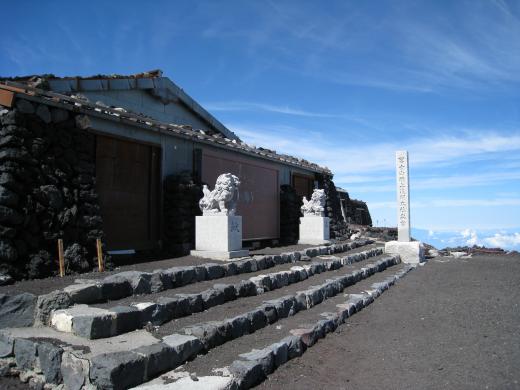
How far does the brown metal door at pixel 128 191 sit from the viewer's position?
8406 millimetres

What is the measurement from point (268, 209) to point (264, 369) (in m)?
10.1

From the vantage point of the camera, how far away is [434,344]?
596 cm

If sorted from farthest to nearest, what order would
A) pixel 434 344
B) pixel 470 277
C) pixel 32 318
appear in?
pixel 470 277 → pixel 434 344 → pixel 32 318

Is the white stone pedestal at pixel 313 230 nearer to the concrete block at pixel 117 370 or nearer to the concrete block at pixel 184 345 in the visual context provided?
the concrete block at pixel 184 345

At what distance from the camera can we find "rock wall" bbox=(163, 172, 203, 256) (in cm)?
967

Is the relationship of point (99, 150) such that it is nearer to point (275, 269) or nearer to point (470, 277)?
point (275, 269)

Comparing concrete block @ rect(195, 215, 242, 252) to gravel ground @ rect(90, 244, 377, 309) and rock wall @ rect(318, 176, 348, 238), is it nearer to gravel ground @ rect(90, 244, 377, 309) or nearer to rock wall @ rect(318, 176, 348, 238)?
gravel ground @ rect(90, 244, 377, 309)

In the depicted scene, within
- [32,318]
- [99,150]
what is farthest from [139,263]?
[32,318]

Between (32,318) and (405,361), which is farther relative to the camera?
(405,361)

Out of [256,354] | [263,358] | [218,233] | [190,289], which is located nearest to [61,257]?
[190,289]

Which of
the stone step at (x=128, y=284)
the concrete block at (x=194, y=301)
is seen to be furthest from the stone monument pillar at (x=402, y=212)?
the concrete block at (x=194, y=301)

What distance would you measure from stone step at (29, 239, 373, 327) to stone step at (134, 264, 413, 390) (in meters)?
1.65

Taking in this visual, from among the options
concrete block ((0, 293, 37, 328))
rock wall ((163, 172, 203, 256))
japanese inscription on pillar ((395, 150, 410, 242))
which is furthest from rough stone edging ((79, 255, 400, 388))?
japanese inscription on pillar ((395, 150, 410, 242))

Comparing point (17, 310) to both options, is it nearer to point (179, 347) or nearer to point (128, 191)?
point (179, 347)
